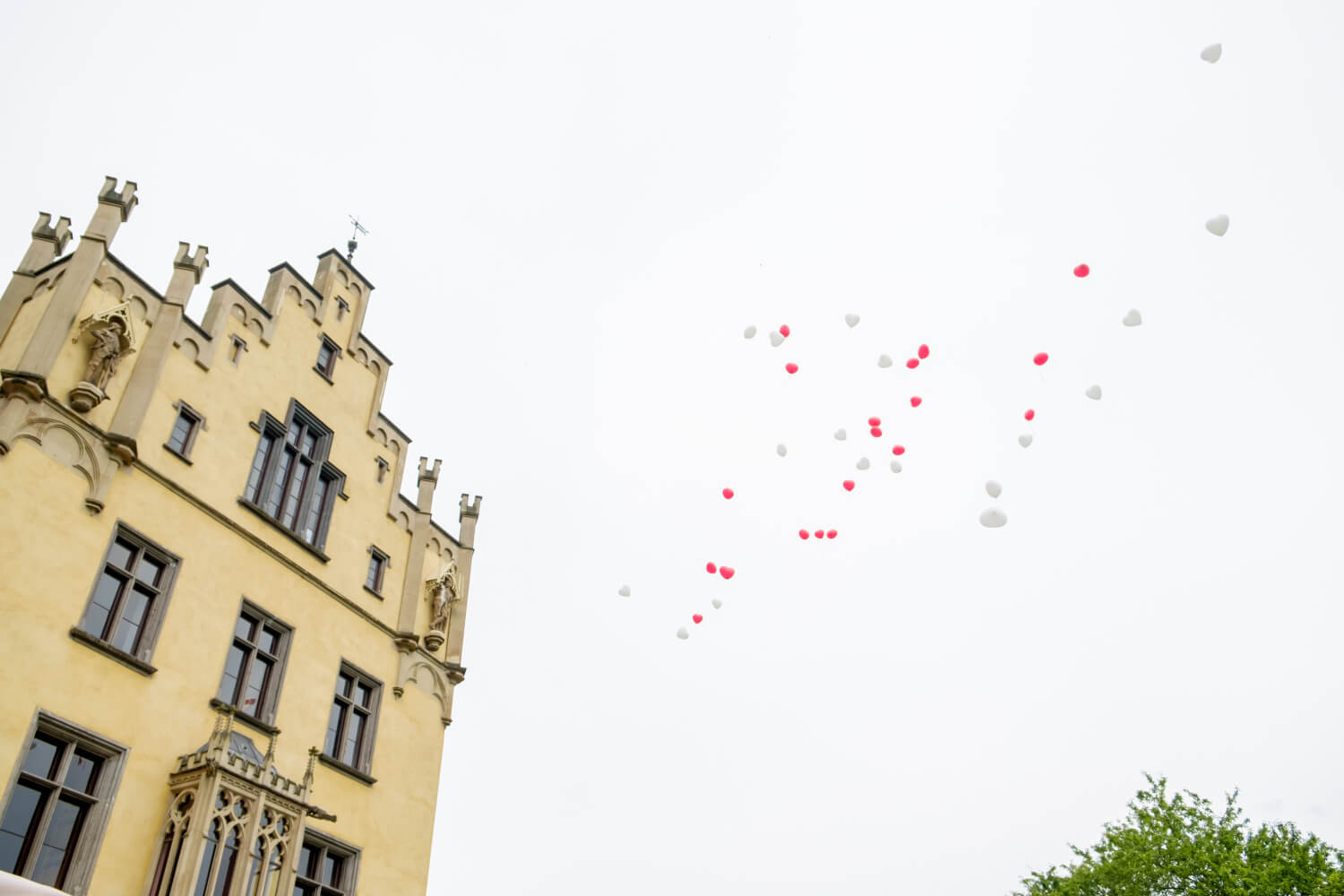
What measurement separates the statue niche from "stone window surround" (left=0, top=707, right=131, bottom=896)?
15.1 ft

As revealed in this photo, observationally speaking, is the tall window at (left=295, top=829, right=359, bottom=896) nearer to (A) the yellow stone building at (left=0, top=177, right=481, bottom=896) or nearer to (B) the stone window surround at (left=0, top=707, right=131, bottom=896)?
(A) the yellow stone building at (left=0, top=177, right=481, bottom=896)

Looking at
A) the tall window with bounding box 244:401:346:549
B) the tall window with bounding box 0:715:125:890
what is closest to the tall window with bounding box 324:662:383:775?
the tall window with bounding box 244:401:346:549

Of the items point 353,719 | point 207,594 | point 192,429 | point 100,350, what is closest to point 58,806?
point 207,594

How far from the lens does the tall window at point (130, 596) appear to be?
45.1 ft

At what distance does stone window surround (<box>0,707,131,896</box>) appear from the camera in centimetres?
1200

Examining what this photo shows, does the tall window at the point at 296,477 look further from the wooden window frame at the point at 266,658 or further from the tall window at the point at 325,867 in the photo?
the tall window at the point at 325,867

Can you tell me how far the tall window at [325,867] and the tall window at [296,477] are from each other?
5307mm

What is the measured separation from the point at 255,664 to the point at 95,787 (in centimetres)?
341

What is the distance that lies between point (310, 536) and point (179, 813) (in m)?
6.12

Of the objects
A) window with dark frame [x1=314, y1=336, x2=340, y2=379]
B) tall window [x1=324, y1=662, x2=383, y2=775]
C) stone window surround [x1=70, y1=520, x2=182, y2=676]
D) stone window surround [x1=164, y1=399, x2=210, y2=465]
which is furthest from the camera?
window with dark frame [x1=314, y1=336, x2=340, y2=379]

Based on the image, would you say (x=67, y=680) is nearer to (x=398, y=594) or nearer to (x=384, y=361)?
(x=398, y=594)

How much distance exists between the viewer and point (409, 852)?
17656mm

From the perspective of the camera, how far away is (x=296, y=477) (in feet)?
59.9

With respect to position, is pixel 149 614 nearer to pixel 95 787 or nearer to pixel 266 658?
pixel 266 658
